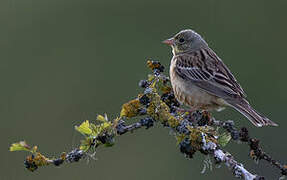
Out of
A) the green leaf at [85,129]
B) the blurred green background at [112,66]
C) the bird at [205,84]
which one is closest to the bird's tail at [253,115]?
the bird at [205,84]

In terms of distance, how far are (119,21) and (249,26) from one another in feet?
10.7

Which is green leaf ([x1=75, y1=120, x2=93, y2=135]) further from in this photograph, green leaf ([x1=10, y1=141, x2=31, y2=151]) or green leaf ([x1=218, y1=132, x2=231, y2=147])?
green leaf ([x1=218, y1=132, x2=231, y2=147])

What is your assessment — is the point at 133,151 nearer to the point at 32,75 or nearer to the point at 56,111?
the point at 56,111

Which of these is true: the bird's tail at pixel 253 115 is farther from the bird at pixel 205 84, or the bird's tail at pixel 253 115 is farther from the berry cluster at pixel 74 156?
the berry cluster at pixel 74 156

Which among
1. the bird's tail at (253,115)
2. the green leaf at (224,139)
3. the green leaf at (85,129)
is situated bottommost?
the green leaf at (224,139)

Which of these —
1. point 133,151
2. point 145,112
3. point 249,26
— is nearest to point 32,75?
point 133,151

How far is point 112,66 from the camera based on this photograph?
43.6 feet

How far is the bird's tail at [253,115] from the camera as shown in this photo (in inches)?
239

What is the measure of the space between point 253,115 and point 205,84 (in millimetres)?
876

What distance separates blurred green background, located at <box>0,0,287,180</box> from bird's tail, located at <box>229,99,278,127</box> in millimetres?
5161

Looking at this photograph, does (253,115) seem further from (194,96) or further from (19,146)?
(19,146)

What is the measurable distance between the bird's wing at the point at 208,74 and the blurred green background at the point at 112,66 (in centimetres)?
443

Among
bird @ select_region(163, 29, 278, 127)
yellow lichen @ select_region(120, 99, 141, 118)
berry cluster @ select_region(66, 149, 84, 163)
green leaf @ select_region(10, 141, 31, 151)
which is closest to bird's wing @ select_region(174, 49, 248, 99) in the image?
bird @ select_region(163, 29, 278, 127)

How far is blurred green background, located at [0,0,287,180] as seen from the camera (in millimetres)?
12383
